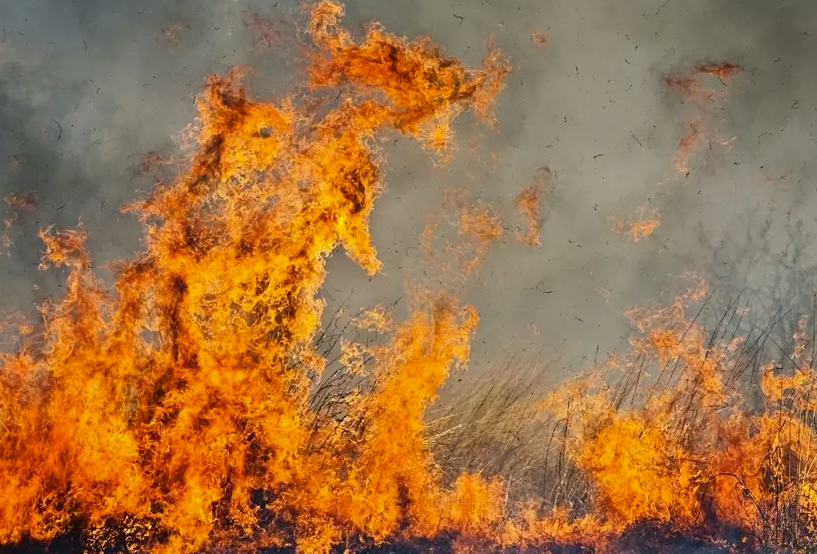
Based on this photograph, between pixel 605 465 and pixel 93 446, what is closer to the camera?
pixel 93 446

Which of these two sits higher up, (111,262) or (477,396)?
(111,262)

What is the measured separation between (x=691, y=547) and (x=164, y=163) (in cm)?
951

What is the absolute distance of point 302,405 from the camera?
9.33 metres

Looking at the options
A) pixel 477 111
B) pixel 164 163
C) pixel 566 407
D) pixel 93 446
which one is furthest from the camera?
pixel 566 407

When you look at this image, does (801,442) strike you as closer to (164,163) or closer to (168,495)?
(168,495)

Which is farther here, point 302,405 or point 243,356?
point 302,405

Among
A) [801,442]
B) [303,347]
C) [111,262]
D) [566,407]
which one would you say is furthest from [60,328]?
[801,442]

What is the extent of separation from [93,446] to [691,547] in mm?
8569

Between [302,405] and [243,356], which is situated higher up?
[243,356]

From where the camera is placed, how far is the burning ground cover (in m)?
8.45

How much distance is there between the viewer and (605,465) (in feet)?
34.6

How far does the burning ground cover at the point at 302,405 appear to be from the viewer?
27.7 feet

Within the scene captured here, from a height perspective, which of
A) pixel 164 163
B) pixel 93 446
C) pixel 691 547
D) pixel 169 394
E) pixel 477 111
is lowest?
pixel 691 547

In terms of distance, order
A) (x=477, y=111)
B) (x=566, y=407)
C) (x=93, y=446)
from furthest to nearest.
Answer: (x=566, y=407), (x=477, y=111), (x=93, y=446)
